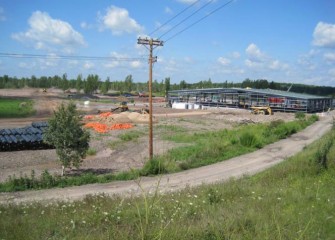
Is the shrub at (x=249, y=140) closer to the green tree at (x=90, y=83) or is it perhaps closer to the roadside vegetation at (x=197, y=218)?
the roadside vegetation at (x=197, y=218)

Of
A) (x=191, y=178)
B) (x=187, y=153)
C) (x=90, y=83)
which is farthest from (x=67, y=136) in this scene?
(x=90, y=83)

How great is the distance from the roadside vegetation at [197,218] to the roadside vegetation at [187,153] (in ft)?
5.92

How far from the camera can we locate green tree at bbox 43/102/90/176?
2395 centimetres

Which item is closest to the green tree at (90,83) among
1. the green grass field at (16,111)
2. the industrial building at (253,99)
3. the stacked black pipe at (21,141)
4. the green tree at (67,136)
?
the industrial building at (253,99)

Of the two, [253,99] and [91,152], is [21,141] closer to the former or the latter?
[91,152]

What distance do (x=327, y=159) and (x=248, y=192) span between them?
7531 millimetres

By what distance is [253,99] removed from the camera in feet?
267

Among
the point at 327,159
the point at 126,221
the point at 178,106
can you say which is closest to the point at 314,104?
the point at 178,106

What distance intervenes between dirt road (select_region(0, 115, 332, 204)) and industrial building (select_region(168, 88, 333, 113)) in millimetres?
33680

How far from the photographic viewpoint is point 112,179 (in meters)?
A: 23.5

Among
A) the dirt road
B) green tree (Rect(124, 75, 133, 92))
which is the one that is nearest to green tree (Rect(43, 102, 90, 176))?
the dirt road

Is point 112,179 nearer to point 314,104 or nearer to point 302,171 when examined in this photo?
point 302,171

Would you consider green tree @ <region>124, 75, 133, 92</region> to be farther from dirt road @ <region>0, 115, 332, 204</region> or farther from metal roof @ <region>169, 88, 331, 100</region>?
dirt road @ <region>0, 115, 332, 204</region>

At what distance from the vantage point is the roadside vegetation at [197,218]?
18.2 feet
